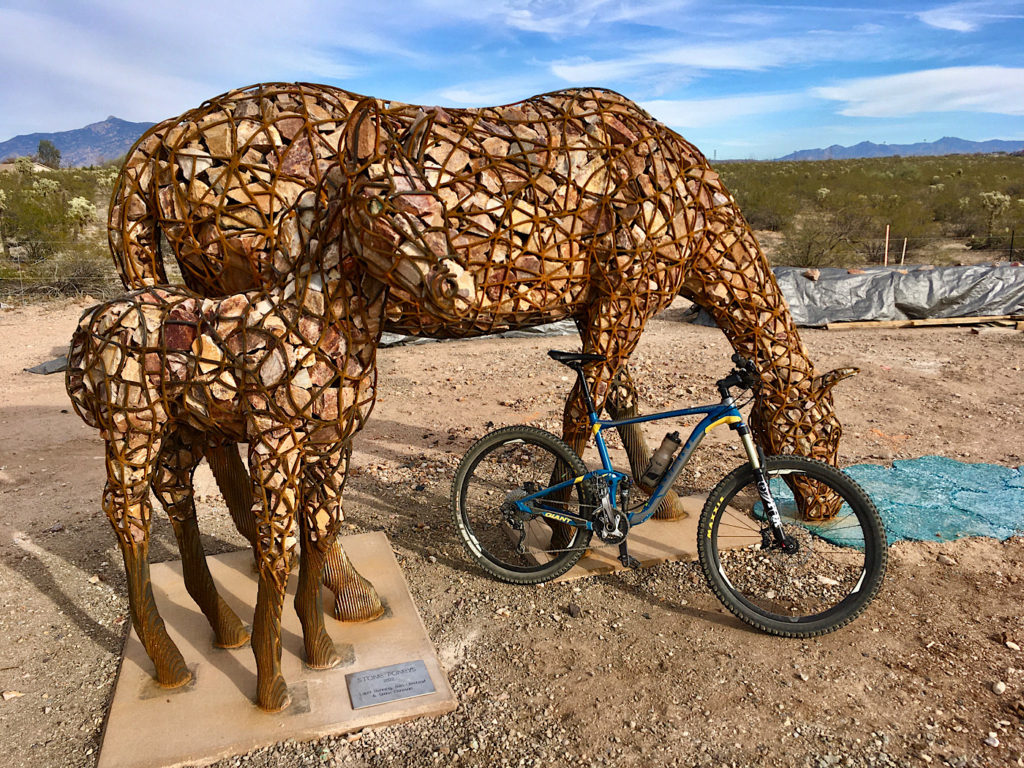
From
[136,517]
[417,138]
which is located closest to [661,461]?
[417,138]

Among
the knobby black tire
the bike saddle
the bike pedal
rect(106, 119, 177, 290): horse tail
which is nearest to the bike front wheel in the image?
the bike pedal

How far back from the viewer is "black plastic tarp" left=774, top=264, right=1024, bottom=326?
10633 mm

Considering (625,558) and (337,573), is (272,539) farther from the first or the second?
(625,558)

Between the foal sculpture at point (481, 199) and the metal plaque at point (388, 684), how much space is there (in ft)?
4.09

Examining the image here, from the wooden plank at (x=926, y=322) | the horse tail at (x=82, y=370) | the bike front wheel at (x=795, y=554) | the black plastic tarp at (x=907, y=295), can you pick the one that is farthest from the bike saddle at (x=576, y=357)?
the wooden plank at (x=926, y=322)

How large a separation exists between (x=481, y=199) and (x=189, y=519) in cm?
186

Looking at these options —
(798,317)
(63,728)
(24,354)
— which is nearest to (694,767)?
(63,728)

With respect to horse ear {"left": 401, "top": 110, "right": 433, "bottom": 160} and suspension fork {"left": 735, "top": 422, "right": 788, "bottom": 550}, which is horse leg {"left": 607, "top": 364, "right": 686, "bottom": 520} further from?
horse ear {"left": 401, "top": 110, "right": 433, "bottom": 160}

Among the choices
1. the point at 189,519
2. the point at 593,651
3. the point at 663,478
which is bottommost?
the point at 593,651

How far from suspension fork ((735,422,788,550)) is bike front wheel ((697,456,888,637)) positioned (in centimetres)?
3

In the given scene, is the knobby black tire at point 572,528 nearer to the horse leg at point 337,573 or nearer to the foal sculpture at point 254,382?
the horse leg at point 337,573

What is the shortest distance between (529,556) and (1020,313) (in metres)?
10.3

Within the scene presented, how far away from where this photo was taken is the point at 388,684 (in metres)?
2.95

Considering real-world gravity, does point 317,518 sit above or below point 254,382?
below
